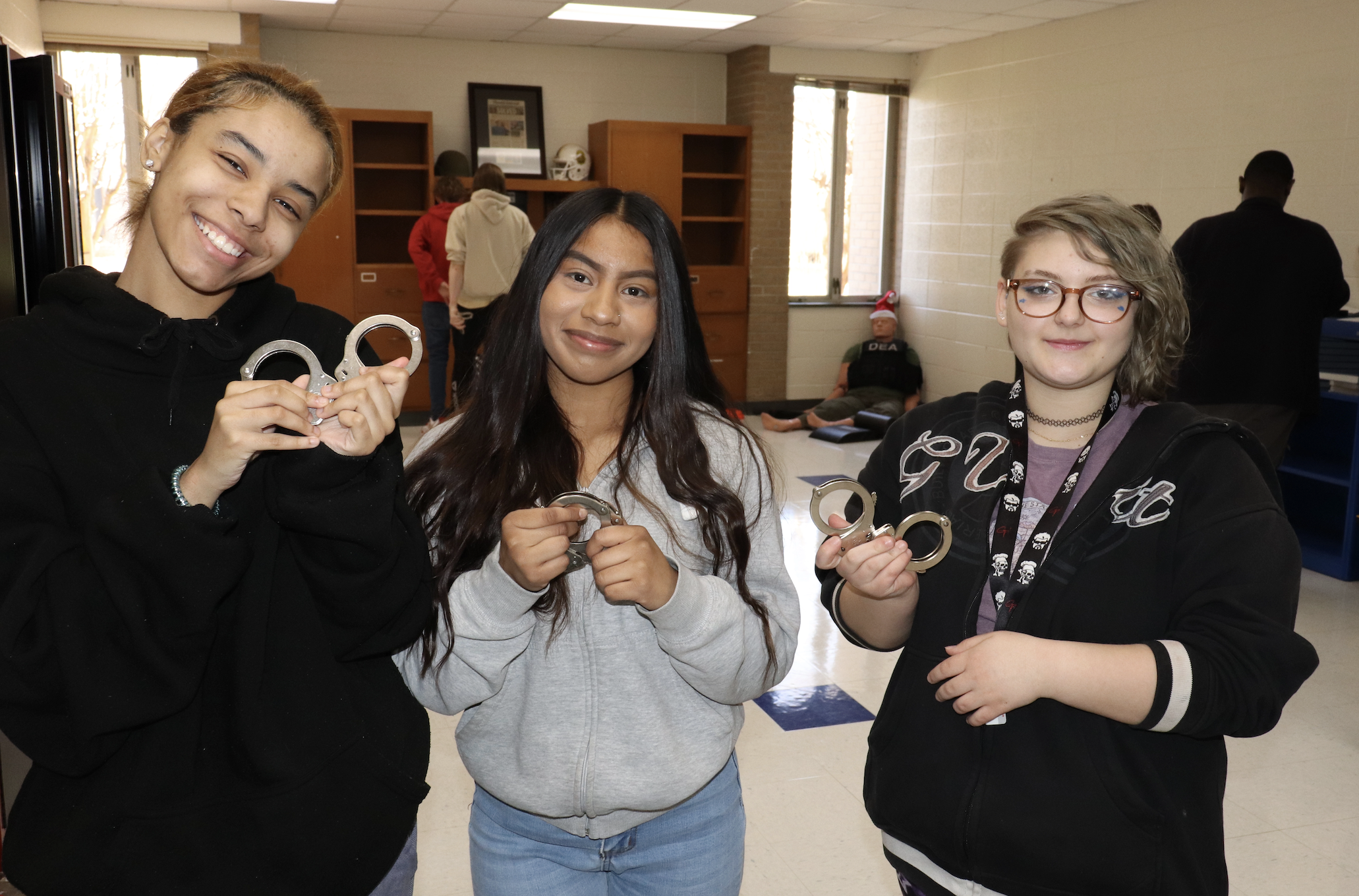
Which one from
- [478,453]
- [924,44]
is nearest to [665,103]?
[924,44]

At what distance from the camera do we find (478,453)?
51.8 inches

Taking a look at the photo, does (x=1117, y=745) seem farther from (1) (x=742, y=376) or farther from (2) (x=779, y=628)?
(1) (x=742, y=376)

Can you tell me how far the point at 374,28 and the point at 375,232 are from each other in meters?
1.46

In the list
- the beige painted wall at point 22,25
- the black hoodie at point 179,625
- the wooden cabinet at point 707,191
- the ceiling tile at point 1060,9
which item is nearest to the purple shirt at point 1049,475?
the black hoodie at point 179,625

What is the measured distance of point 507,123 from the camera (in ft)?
26.1

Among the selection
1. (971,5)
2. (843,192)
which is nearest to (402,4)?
(971,5)

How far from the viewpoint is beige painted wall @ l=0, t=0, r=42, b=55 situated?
510 cm

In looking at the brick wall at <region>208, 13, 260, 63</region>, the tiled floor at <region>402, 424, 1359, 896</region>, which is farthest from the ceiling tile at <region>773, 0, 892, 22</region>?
the tiled floor at <region>402, 424, 1359, 896</region>

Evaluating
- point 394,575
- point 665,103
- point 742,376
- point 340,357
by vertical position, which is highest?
point 665,103

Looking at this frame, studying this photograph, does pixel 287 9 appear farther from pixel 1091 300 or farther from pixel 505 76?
pixel 1091 300

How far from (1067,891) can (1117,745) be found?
0.56 ft

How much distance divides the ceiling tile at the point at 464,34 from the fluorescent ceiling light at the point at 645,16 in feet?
2.42

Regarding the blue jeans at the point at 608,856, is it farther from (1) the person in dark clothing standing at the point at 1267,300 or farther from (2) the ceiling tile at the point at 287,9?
(2) the ceiling tile at the point at 287,9

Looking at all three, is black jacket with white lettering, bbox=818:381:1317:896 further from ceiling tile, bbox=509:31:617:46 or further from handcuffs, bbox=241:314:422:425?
ceiling tile, bbox=509:31:617:46
